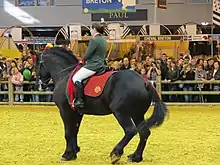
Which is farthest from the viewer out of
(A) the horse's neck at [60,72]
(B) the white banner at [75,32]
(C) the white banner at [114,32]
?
(B) the white banner at [75,32]

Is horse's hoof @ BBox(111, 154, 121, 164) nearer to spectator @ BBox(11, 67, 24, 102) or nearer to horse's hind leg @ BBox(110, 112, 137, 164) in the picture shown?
horse's hind leg @ BBox(110, 112, 137, 164)

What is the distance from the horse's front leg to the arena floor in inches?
7.5

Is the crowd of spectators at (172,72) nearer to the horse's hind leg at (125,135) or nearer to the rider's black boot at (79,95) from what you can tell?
the rider's black boot at (79,95)

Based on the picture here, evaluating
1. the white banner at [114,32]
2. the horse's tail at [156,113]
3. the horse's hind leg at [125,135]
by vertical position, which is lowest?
the horse's hind leg at [125,135]

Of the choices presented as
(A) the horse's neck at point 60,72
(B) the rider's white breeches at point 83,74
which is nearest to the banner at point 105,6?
(A) the horse's neck at point 60,72

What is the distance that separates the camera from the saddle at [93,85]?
28.4ft

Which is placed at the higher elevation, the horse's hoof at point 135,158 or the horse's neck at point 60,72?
the horse's neck at point 60,72

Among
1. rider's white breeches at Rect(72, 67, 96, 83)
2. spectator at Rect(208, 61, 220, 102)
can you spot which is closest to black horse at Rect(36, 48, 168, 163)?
rider's white breeches at Rect(72, 67, 96, 83)

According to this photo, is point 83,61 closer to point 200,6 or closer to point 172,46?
point 172,46

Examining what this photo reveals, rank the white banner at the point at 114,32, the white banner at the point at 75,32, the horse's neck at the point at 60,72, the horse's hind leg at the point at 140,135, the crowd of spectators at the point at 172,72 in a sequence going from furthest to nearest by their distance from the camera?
the white banner at the point at 75,32 < the white banner at the point at 114,32 < the crowd of spectators at the point at 172,72 < the horse's neck at the point at 60,72 < the horse's hind leg at the point at 140,135

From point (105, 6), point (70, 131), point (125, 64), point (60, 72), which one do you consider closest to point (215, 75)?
point (125, 64)

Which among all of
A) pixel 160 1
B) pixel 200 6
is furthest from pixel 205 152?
pixel 200 6

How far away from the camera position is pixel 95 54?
344 inches

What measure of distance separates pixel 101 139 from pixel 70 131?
7.05 feet
